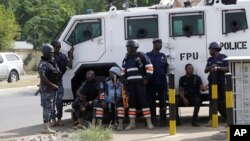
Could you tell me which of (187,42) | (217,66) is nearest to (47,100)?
(187,42)

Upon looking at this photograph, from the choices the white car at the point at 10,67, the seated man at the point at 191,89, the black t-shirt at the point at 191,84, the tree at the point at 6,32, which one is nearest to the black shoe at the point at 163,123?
the seated man at the point at 191,89

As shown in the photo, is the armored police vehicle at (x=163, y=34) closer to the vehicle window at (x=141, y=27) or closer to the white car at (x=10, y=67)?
the vehicle window at (x=141, y=27)

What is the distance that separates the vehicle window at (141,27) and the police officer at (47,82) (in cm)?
174

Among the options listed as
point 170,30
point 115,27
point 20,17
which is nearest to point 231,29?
point 170,30

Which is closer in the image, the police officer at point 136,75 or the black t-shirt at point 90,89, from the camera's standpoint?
the police officer at point 136,75

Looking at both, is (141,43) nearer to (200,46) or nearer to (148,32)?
(148,32)

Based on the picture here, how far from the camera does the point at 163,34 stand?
472 inches

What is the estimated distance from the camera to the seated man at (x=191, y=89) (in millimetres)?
11625

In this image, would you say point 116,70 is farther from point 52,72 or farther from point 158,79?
point 52,72

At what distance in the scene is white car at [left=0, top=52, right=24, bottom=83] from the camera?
30625 millimetres

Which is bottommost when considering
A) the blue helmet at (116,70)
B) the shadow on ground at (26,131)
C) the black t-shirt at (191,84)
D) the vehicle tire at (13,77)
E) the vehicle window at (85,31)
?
the vehicle tire at (13,77)

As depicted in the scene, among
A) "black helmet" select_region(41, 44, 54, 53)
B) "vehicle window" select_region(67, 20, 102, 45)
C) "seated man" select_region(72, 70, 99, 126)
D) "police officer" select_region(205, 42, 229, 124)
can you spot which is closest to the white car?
"vehicle window" select_region(67, 20, 102, 45)

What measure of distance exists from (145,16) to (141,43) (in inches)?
22.4

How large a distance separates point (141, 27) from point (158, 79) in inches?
47.5
